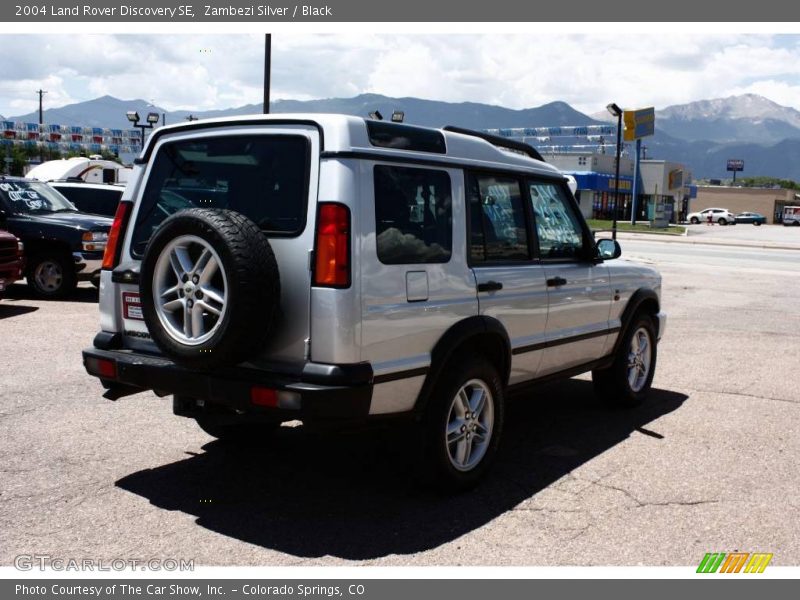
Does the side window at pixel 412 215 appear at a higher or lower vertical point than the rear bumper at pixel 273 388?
higher

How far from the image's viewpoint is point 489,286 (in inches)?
190

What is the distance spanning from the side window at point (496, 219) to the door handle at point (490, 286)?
15 cm

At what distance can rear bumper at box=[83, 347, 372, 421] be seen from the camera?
3883 millimetres

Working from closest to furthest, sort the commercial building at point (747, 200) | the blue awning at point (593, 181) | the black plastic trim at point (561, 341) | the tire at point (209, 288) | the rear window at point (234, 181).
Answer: the tire at point (209, 288)
the rear window at point (234, 181)
the black plastic trim at point (561, 341)
the blue awning at point (593, 181)
the commercial building at point (747, 200)

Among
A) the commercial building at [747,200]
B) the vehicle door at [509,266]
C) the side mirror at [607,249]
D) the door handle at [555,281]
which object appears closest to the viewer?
the vehicle door at [509,266]

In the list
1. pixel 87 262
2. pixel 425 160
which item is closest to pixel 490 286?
pixel 425 160

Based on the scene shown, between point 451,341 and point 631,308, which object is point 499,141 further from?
point 631,308

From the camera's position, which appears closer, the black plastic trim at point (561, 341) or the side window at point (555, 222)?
the black plastic trim at point (561, 341)

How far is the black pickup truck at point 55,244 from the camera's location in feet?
41.0

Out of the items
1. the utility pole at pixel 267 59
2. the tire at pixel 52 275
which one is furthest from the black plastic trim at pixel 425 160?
the utility pole at pixel 267 59

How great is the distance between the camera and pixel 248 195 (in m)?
4.31

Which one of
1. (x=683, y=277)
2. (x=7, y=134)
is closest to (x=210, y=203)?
(x=683, y=277)

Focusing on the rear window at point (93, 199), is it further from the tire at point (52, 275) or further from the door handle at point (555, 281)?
the door handle at point (555, 281)

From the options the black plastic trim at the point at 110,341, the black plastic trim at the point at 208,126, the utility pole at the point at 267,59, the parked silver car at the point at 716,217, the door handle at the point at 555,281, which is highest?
the utility pole at the point at 267,59
